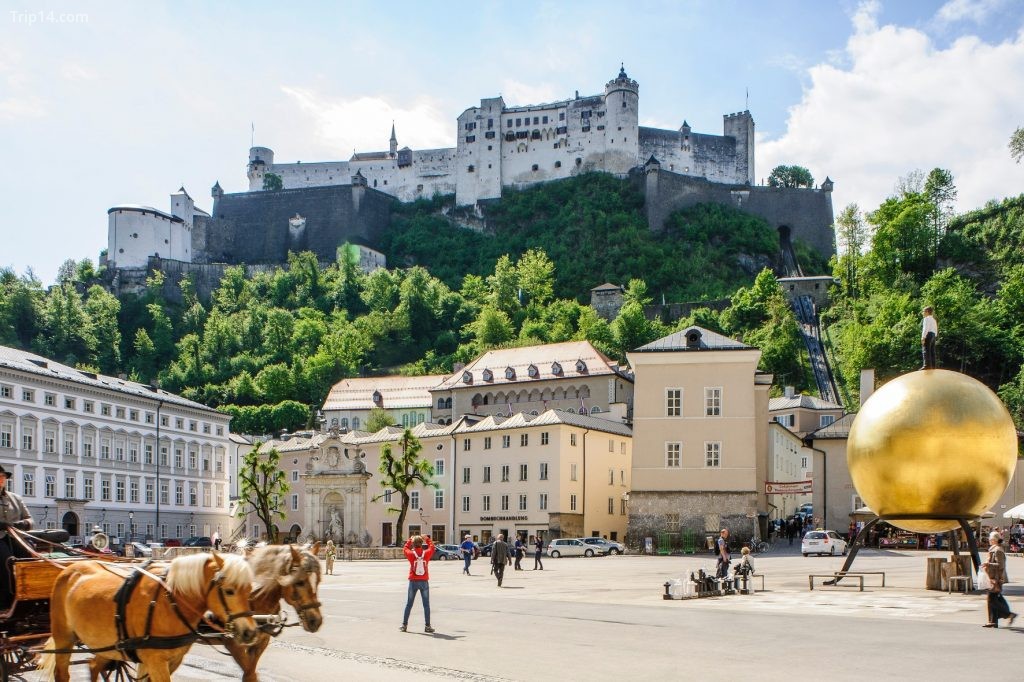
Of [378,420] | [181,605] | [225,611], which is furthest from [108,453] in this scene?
[225,611]

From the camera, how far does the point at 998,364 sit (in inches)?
2916

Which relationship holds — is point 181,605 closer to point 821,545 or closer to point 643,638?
point 643,638

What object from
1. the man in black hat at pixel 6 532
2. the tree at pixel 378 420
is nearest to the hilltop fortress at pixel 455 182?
the tree at pixel 378 420

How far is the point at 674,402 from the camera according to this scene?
48344 mm

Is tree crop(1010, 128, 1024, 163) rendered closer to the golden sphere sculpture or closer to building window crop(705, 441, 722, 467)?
building window crop(705, 441, 722, 467)

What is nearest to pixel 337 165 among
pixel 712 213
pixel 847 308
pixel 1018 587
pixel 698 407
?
pixel 712 213

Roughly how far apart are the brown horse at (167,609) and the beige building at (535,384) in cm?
6441

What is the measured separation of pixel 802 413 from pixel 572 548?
34810 mm

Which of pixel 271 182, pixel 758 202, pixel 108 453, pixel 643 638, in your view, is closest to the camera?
pixel 643 638

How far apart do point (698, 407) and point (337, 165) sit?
11462 centimetres

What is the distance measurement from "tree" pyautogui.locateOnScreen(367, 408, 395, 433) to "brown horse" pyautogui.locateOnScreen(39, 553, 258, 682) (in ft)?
254

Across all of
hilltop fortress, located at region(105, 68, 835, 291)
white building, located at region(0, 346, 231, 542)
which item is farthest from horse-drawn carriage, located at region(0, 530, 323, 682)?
hilltop fortress, located at region(105, 68, 835, 291)

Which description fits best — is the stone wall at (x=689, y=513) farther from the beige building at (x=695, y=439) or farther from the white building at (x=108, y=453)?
the white building at (x=108, y=453)

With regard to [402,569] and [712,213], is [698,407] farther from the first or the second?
[712,213]
